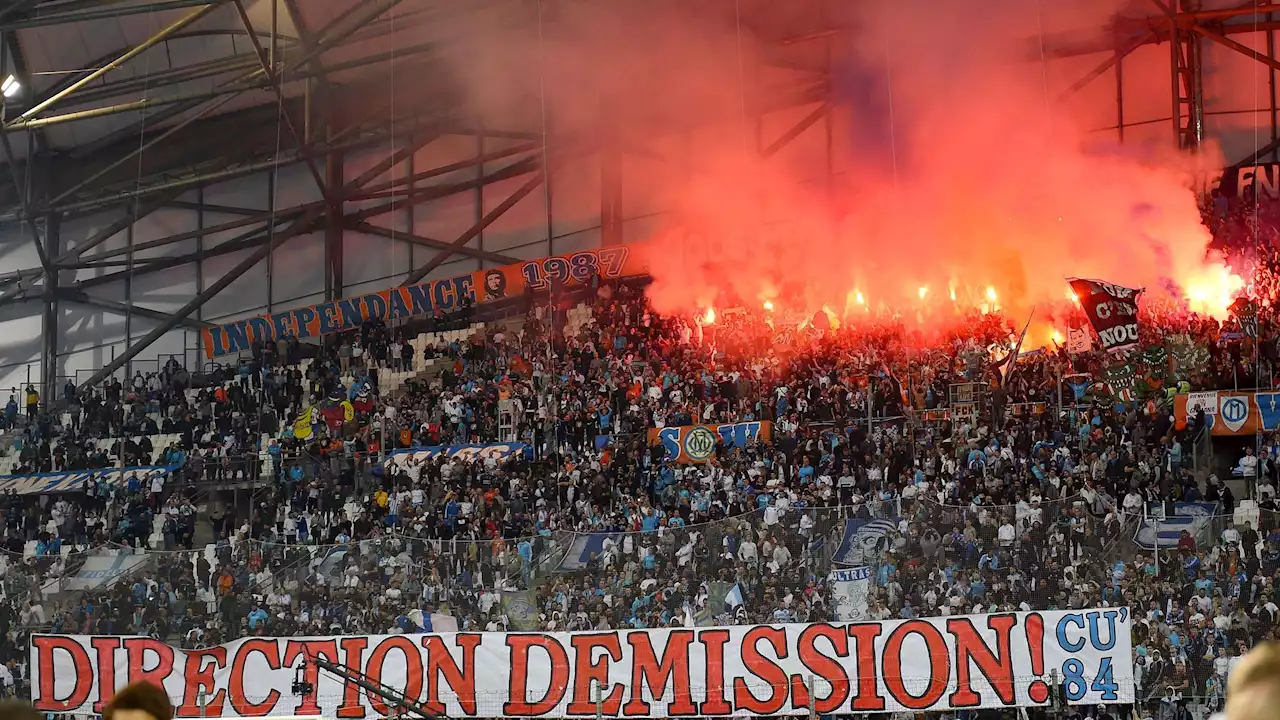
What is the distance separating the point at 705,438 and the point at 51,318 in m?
21.5

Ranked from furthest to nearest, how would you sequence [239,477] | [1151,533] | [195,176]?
[195,176]
[239,477]
[1151,533]

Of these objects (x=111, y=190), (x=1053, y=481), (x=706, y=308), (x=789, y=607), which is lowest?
(x=789, y=607)

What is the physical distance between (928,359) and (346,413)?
38.3ft

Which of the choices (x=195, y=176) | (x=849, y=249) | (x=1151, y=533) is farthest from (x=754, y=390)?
(x=195, y=176)

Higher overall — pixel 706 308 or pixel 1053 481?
pixel 706 308

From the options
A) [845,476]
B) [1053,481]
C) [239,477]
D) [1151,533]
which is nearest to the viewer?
[1151,533]

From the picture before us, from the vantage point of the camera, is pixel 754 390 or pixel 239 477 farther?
pixel 239 477

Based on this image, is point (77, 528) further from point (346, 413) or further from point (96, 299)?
point (96, 299)

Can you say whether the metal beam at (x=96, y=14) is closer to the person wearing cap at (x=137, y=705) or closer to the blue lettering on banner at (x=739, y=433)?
the blue lettering on banner at (x=739, y=433)

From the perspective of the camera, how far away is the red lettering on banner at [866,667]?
1664 centimetres

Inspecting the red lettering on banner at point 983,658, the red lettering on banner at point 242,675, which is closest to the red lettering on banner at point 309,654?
the red lettering on banner at point 242,675

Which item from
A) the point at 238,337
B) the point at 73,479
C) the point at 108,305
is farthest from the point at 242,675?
the point at 108,305

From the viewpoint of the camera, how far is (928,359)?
2602 centimetres

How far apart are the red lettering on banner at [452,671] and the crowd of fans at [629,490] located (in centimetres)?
35
